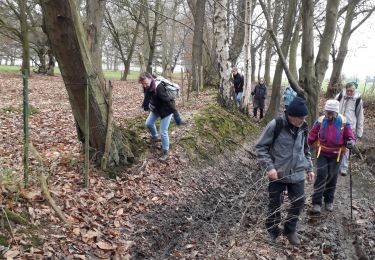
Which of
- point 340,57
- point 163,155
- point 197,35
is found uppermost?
point 197,35

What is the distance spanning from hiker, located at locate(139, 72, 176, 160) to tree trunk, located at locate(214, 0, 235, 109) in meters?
5.35

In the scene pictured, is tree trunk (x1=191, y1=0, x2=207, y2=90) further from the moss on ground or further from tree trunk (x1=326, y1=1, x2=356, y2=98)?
tree trunk (x1=326, y1=1, x2=356, y2=98)

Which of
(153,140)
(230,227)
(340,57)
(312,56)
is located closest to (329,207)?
(230,227)

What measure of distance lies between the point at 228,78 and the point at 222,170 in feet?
16.4

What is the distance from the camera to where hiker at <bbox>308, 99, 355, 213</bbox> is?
5969mm

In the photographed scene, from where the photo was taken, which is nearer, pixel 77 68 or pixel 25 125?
pixel 25 125

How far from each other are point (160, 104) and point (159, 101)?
0.21ft

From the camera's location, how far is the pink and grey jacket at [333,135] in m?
5.98

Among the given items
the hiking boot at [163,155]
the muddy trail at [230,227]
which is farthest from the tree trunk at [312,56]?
the hiking boot at [163,155]

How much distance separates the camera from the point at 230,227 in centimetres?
562

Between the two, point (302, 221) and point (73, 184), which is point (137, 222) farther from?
point (302, 221)

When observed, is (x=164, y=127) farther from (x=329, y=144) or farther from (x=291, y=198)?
(x=329, y=144)

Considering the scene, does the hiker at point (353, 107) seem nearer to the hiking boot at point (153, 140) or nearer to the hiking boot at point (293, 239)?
the hiking boot at point (293, 239)

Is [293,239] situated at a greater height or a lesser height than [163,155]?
lesser
